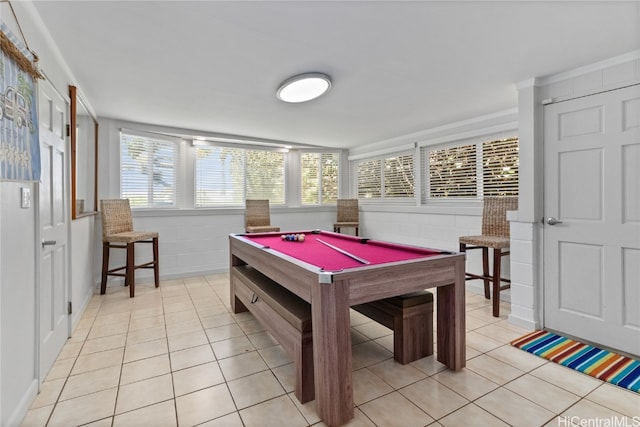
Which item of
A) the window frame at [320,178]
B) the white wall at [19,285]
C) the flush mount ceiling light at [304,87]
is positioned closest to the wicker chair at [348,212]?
the window frame at [320,178]

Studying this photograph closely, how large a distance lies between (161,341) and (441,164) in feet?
13.2

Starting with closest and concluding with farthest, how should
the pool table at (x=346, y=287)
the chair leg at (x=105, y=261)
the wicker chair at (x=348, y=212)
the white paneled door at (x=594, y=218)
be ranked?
1. the pool table at (x=346, y=287)
2. the white paneled door at (x=594, y=218)
3. the chair leg at (x=105, y=261)
4. the wicker chair at (x=348, y=212)

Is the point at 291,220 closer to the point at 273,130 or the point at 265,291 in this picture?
the point at 273,130

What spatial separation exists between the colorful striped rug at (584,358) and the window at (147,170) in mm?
4694

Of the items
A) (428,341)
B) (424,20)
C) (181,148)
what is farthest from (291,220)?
(424,20)

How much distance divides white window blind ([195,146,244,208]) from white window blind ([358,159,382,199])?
2267 millimetres

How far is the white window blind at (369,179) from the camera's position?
5572mm

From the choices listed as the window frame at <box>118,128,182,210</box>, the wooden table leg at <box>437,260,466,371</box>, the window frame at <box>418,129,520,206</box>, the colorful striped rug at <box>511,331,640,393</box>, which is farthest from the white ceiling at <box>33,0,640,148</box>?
the colorful striped rug at <box>511,331,640,393</box>

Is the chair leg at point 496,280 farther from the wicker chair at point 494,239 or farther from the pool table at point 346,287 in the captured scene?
the pool table at point 346,287

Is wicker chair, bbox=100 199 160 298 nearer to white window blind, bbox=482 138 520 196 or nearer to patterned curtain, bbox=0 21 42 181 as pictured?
patterned curtain, bbox=0 21 42 181

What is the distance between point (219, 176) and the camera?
5.07 metres

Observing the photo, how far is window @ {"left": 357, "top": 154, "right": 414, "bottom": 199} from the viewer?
4.97m

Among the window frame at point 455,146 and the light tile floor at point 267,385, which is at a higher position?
the window frame at point 455,146

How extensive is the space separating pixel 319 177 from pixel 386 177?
1.34m
